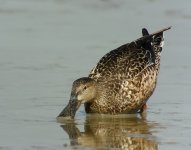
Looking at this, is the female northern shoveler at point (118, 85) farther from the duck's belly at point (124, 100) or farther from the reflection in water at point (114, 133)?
the reflection in water at point (114, 133)

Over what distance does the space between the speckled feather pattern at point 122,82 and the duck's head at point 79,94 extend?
17cm

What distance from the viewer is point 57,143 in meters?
9.45

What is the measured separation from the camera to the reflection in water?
9.55 metres

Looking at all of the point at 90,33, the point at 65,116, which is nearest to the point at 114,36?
the point at 90,33

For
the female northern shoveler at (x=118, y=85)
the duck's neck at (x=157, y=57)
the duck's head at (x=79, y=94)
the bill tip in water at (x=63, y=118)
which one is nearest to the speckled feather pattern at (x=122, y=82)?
the female northern shoveler at (x=118, y=85)

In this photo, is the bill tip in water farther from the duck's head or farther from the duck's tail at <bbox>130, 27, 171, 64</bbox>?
the duck's tail at <bbox>130, 27, 171, 64</bbox>

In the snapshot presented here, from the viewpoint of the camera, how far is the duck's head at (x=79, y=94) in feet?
35.8

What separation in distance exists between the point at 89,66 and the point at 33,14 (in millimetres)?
3475

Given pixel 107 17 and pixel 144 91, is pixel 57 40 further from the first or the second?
pixel 144 91

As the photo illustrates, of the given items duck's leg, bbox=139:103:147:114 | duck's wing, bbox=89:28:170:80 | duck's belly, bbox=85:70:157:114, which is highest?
duck's wing, bbox=89:28:170:80

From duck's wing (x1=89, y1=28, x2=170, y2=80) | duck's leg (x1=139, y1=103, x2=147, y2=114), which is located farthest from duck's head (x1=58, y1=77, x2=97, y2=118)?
duck's leg (x1=139, y1=103, x2=147, y2=114)

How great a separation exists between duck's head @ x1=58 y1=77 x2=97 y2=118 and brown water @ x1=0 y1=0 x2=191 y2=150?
20 cm

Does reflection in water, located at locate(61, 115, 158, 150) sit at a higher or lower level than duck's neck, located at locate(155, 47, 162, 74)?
lower

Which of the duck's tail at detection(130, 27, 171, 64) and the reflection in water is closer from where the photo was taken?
the reflection in water
